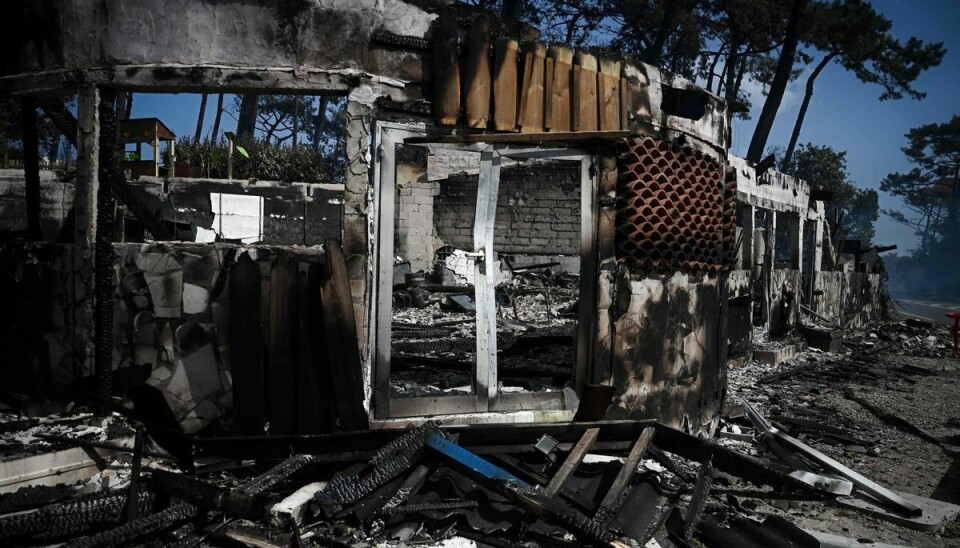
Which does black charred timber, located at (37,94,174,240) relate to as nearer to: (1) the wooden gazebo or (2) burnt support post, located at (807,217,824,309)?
(1) the wooden gazebo

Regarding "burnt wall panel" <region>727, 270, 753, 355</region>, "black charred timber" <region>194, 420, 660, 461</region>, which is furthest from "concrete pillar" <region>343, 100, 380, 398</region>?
"burnt wall panel" <region>727, 270, 753, 355</region>

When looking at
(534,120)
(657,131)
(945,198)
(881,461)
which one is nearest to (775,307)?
(881,461)

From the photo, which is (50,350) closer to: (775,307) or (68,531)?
(68,531)

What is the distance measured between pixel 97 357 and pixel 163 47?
2.29 m

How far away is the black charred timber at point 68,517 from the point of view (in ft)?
11.0

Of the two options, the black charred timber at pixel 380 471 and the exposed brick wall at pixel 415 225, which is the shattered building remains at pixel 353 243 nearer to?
the black charred timber at pixel 380 471

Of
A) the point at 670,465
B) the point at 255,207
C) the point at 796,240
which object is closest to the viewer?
the point at 670,465

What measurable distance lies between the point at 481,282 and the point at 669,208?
6.08 ft

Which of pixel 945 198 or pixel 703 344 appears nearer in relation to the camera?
pixel 703 344

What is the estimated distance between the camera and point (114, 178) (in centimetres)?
511

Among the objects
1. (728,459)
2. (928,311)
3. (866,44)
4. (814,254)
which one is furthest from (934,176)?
(728,459)

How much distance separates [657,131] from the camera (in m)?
5.85

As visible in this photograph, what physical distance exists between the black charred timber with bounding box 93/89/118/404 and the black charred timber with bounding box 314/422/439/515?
2.21 meters

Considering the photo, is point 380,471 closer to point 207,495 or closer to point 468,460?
point 468,460
